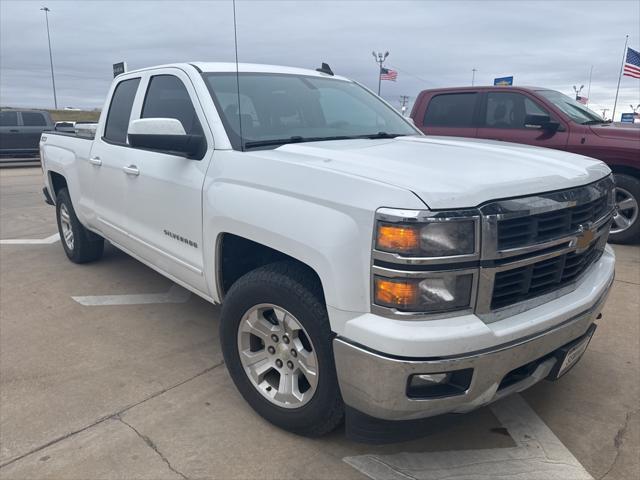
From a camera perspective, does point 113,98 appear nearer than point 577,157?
No

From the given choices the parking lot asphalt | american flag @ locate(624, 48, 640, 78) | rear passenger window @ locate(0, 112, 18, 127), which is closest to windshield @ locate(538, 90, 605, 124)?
the parking lot asphalt

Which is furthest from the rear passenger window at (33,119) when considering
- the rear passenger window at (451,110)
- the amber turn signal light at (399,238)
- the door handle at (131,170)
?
the amber turn signal light at (399,238)

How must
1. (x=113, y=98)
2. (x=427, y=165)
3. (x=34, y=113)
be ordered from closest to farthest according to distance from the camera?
(x=427, y=165), (x=113, y=98), (x=34, y=113)

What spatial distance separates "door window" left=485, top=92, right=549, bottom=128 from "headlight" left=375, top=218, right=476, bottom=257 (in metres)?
5.67

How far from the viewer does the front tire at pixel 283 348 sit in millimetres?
2322

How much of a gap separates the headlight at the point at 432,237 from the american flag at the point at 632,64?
1848 cm

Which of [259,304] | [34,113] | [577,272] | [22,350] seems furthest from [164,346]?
[34,113]

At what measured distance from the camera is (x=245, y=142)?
9.53 feet

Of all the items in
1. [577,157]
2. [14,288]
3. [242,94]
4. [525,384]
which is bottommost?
[14,288]

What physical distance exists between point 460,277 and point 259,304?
102 centimetres

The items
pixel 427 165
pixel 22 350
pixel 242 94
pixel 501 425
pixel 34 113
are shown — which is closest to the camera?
pixel 427 165

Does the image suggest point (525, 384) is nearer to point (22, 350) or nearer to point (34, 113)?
point (22, 350)

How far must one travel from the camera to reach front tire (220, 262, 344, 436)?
2.32m

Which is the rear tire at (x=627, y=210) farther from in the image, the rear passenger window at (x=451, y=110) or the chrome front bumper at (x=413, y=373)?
the chrome front bumper at (x=413, y=373)
